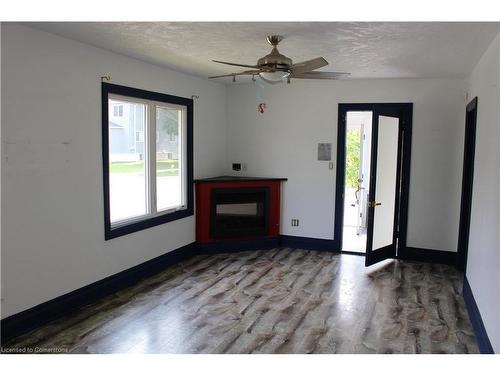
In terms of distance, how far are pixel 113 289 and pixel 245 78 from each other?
328cm

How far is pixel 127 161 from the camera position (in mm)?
4508

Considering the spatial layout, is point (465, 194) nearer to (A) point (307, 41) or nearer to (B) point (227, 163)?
(A) point (307, 41)

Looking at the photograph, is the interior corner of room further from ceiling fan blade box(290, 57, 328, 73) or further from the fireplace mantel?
ceiling fan blade box(290, 57, 328, 73)

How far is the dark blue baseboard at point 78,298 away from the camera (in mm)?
3223

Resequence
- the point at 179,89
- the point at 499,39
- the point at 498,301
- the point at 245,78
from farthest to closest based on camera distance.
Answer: the point at 245,78, the point at 179,89, the point at 499,39, the point at 498,301

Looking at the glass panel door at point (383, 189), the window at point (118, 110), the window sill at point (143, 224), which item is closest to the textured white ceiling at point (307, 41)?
the window at point (118, 110)

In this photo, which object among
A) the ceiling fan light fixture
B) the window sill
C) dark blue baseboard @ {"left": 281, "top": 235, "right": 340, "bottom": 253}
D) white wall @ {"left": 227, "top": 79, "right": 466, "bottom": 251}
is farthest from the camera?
dark blue baseboard @ {"left": 281, "top": 235, "right": 340, "bottom": 253}

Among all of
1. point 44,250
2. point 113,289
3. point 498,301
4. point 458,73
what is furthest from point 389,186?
point 44,250

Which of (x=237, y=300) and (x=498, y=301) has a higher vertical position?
(x=498, y=301)

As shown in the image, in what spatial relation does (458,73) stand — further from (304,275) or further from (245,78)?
(304,275)

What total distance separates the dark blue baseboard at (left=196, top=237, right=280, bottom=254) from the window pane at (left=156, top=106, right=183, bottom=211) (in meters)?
0.76

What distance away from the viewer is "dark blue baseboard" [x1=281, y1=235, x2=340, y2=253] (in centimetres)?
602

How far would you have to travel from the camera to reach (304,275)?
16.2 ft

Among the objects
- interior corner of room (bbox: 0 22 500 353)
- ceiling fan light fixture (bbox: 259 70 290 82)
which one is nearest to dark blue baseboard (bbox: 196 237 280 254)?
interior corner of room (bbox: 0 22 500 353)
